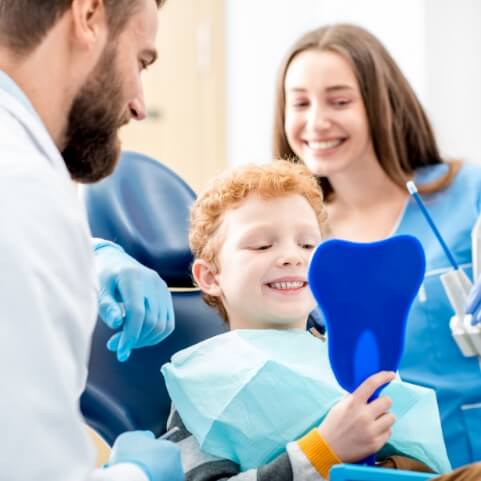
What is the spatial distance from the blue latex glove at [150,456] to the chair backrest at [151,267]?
33 centimetres

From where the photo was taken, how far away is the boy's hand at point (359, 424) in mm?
1121

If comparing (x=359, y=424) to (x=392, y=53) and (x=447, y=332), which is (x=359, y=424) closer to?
(x=447, y=332)

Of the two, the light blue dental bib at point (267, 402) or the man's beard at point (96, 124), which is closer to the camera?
the man's beard at point (96, 124)

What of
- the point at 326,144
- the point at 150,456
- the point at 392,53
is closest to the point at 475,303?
the point at 326,144

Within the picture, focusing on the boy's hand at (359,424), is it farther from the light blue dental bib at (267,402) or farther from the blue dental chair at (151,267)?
the blue dental chair at (151,267)

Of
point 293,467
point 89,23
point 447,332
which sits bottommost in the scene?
point 447,332

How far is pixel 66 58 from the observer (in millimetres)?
968

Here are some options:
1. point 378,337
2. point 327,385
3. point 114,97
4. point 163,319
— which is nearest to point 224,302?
point 163,319

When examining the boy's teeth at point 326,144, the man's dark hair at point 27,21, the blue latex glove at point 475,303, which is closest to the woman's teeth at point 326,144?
the boy's teeth at point 326,144

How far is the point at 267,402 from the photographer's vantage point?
1205mm

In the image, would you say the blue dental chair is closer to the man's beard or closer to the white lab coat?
the man's beard

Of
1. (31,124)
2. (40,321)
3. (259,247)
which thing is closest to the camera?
(40,321)

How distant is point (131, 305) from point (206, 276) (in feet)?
0.55

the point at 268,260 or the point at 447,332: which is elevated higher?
the point at 268,260
